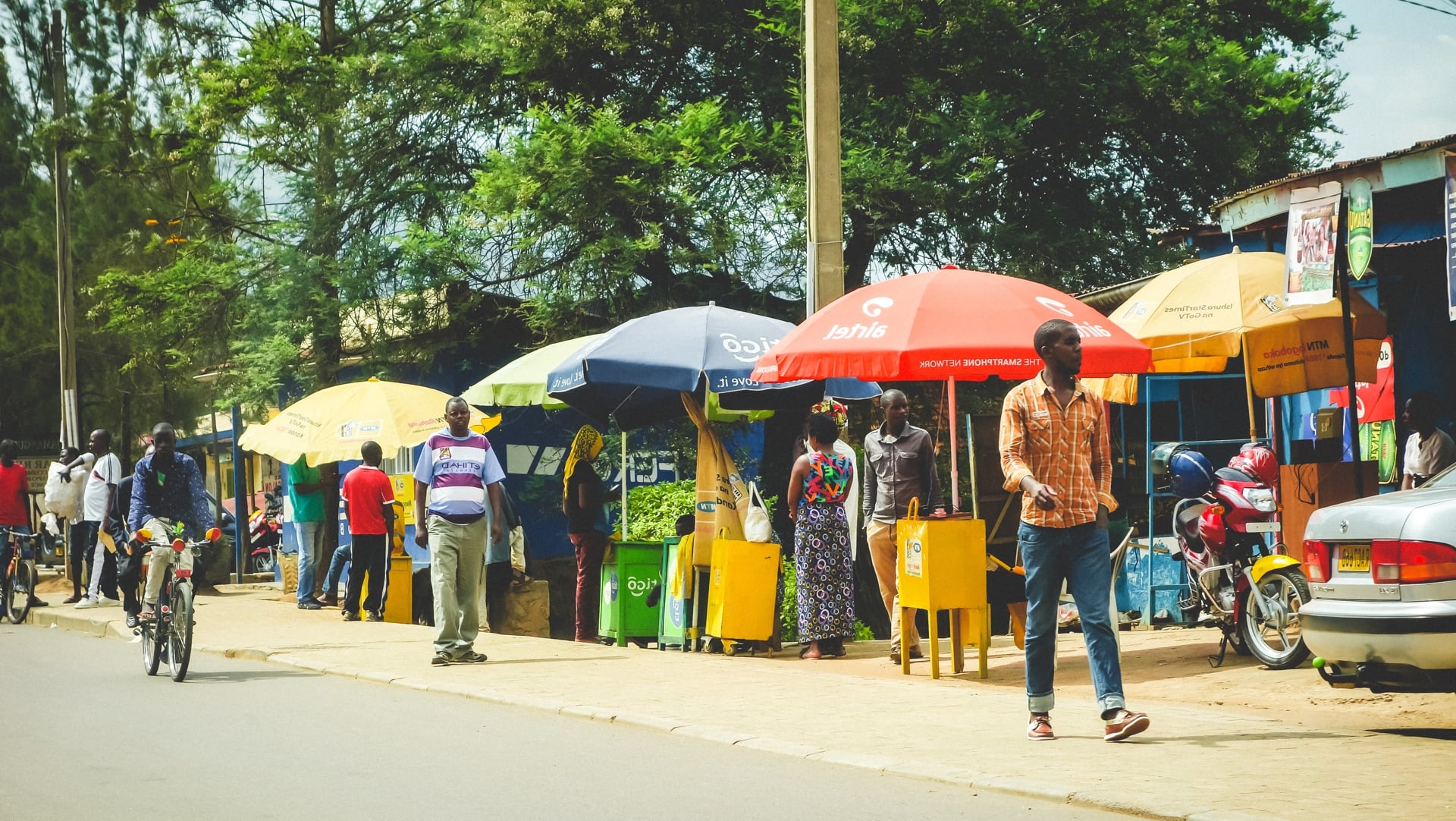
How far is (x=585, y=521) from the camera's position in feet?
45.1

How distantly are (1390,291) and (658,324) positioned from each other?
21.3 feet

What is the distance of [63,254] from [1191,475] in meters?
20.0

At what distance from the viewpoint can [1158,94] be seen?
61.9 ft

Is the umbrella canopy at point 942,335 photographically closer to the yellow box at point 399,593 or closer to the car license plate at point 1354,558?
the car license plate at point 1354,558

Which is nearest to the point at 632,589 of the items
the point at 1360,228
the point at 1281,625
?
the point at 1281,625

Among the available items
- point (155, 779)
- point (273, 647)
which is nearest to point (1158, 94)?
point (273, 647)

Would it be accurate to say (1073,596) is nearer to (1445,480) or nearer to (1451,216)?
(1445,480)

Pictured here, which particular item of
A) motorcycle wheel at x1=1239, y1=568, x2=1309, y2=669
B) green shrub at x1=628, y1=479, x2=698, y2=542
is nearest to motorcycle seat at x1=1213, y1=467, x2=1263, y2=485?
motorcycle wheel at x1=1239, y1=568, x2=1309, y2=669

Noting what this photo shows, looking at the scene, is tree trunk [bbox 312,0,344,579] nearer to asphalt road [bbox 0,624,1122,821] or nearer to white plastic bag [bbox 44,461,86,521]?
white plastic bag [bbox 44,461,86,521]

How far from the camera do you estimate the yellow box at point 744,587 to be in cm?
1209

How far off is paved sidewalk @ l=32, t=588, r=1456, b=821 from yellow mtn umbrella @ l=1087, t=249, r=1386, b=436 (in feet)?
7.60

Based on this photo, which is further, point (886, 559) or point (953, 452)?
point (886, 559)

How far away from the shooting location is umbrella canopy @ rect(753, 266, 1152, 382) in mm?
9672

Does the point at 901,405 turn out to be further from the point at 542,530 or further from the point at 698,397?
the point at 542,530
